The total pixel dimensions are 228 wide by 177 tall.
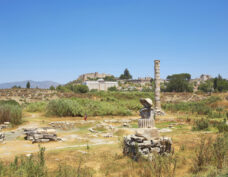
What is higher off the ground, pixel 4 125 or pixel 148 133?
pixel 148 133

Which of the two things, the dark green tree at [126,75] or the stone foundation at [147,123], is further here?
the dark green tree at [126,75]

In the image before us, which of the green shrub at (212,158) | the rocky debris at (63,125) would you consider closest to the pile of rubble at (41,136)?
the rocky debris at (63,125)

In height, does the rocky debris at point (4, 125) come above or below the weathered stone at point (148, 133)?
below

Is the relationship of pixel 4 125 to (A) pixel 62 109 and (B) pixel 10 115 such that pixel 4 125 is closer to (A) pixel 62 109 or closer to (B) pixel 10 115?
(B) pixel 10 115

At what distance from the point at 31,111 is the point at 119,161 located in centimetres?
1874

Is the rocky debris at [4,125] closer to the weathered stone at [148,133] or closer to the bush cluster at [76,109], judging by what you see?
the bush cluster at [76,109]

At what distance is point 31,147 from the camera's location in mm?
9406

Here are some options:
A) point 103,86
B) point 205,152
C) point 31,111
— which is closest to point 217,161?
point 205,152

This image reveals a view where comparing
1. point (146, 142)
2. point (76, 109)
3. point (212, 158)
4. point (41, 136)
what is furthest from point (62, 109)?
point (212, 158)

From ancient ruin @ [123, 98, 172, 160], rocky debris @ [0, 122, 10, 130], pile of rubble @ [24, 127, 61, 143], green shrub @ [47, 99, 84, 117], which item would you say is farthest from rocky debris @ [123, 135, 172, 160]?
green shrub @ [47, 99, 84, 117]

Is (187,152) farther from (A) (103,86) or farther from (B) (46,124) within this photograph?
(A) (103,86)

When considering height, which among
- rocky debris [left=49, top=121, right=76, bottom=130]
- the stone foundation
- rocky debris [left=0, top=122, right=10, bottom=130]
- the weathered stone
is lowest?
rocky debris [left=49, top=121, right=76, bottom=130]

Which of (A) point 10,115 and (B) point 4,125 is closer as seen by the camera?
(B) point 4,125

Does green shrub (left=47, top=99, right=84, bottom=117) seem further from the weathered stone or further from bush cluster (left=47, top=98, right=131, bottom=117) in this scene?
the weathered stone
